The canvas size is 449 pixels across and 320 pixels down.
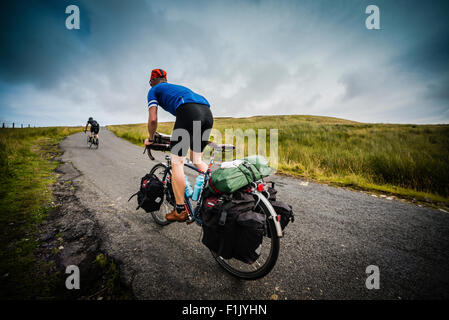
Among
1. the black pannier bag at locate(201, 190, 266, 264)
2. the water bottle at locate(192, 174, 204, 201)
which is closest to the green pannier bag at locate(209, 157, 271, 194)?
the black pannier bag at locate(201, 190, 266, 264)

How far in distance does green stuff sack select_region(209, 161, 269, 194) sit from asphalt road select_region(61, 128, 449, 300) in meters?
1.00

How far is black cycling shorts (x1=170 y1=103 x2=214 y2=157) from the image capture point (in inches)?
83.8

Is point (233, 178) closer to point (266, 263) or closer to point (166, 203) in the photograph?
point (266, 263)

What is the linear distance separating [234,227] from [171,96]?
6.24 ft

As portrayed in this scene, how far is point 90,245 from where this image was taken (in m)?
2.03

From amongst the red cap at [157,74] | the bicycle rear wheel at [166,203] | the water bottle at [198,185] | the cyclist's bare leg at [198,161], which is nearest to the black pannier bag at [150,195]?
the bicycle rear wheel at [166,203]

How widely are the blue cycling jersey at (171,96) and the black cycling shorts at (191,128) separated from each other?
8cm

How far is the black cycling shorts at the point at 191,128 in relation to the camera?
2129mm

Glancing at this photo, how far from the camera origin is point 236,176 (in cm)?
161

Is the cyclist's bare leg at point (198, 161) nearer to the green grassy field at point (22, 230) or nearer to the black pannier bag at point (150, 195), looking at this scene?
the black pannier bag at point (150, 195)

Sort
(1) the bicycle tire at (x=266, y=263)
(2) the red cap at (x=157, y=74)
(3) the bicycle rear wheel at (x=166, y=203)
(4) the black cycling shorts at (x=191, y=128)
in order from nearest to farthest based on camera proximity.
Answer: (1) the bicycle tire at (x=266, y=263), (4) the black cycling shorts at (x=191, y=128), (2) the red cap at (x=157, y=74), (3) the bicycle rear wheel at (x=166, y=203)

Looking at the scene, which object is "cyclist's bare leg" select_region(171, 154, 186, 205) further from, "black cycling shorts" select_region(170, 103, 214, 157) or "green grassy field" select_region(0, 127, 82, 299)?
"green grassy field" select_region(0, 127, 82, 299)
